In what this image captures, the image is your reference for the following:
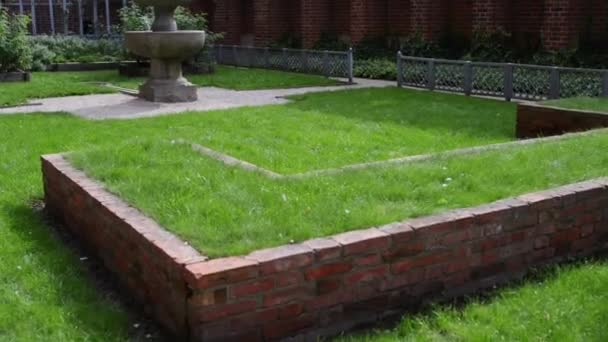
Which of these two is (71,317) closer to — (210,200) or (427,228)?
(210,200)

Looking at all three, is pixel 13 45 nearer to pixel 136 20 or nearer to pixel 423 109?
pixel 136 20

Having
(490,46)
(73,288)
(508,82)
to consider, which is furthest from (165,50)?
(73,288)

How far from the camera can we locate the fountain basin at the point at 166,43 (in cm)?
1199

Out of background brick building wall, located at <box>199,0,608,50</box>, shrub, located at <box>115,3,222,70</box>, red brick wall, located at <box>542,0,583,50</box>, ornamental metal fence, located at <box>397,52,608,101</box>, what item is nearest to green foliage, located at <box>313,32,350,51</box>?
background brick building wall, located at <box>199,0,608,50</box>

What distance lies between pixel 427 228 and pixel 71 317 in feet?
6.03

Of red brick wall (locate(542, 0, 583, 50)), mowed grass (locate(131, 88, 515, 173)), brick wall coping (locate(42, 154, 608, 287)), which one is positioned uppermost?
red brick wall (locate(542, 0, 583, 50))

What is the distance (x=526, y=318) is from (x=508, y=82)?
30.9ft

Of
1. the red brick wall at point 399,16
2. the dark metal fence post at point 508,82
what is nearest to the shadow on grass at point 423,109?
the dark metal fence post at point 508,82

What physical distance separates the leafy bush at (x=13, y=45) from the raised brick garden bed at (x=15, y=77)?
0.23m

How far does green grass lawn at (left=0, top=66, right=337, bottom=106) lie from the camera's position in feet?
43.3

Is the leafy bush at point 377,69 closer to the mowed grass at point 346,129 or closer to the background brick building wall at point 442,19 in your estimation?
the background brick building wall at point 442,19

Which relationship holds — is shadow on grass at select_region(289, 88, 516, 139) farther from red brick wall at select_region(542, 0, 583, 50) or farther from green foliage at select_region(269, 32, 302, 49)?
green foliage at select_region(269, 32, 302, 49)

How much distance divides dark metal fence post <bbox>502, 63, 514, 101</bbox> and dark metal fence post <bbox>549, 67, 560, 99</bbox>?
0.72m

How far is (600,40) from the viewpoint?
1443 centimetres
